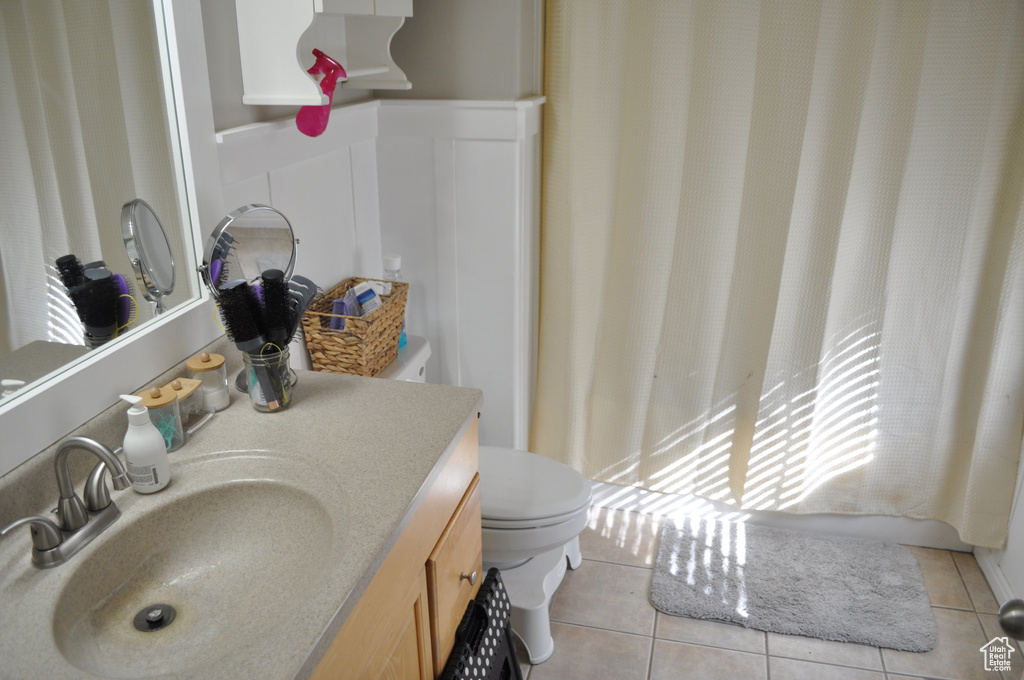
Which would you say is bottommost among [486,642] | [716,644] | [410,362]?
[716,644]

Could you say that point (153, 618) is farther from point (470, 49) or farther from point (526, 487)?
point (470, 49)

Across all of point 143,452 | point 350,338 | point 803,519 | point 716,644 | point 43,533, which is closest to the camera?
point 43,533

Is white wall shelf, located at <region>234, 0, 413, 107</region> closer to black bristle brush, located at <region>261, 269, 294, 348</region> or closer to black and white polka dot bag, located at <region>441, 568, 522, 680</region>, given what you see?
black bristle brush, located at <region>261, 269, 294, 348</region>

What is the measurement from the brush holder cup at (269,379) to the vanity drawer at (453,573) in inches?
13.6

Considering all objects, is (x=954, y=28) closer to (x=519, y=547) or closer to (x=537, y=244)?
(x=537, y=244)

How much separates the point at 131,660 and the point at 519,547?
0.98 m

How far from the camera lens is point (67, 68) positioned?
3.50ft

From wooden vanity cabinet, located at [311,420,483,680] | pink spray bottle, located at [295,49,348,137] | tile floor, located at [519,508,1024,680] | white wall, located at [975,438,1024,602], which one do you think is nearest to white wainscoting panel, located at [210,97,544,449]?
pink spray bottle, located at [295,49,348,137]

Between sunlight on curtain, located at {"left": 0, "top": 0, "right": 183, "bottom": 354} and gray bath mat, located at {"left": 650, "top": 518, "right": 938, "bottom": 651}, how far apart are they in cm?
157

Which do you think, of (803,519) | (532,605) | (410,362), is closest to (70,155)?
(410,362)

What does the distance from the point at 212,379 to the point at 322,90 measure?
554 mm

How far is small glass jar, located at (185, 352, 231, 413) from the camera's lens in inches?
50.5

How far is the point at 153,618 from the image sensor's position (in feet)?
3.17

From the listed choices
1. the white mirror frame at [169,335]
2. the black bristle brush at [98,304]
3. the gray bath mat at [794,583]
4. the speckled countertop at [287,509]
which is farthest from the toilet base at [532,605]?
the black bristle brush at [98,304]
